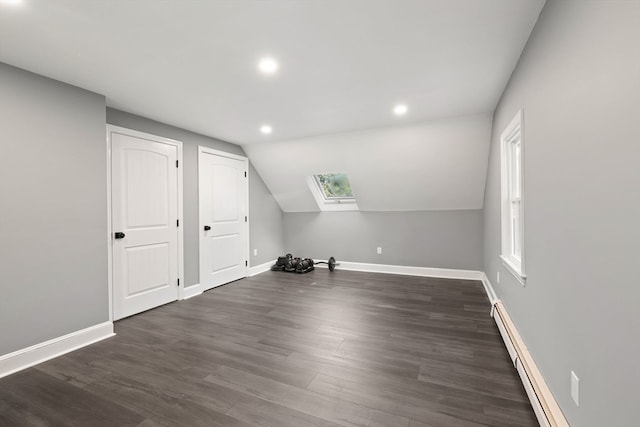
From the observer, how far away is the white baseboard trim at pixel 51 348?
2.19 m

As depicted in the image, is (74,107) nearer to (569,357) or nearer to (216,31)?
(216,31)

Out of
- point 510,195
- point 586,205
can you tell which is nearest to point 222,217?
point 510,195

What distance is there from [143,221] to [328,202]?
3.40 metres

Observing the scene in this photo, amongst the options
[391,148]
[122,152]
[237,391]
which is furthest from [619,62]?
[122,152]

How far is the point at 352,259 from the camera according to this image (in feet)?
18.3

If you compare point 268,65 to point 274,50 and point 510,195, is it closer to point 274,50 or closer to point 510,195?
point 274,50

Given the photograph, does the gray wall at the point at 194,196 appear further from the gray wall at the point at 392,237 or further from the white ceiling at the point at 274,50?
the gray wall at the point at 392,237

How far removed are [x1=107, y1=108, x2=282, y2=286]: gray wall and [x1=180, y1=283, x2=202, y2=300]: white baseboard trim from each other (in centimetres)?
7

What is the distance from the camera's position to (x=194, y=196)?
13.4ft

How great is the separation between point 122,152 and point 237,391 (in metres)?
2.88

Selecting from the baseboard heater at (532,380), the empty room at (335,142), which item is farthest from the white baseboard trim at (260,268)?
the baseboard heater at (532,380)

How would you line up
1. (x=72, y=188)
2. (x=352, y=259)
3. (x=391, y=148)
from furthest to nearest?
(x=352, y=259), (x=391, y=148), (x=72, y=188)

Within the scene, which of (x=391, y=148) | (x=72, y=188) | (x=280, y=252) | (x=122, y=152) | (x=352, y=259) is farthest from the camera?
(x=280, y=252)

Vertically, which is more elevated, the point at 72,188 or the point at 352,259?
the point at 72,188
